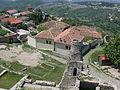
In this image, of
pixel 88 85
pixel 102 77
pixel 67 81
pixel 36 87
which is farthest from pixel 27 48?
Answer: pixel 88 85

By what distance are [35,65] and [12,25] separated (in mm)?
29851

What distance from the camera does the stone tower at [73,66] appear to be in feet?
86.6

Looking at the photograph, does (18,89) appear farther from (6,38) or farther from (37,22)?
(37,22)

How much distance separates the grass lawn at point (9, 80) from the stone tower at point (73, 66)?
24.8 feet

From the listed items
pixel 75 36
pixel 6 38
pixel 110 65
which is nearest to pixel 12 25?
pixel 6 38

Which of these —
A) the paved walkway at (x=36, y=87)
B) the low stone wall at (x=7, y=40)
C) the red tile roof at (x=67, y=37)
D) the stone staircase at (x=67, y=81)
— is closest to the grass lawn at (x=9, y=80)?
the paved walkway at (x=36, y=87)

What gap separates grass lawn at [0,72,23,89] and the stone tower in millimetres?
7555

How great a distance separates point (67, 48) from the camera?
4291cm

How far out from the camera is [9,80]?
100 feet

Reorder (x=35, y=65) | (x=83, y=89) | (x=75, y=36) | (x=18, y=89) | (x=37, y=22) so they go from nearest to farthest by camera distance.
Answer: (x=18, y=89) → (x=83, y=89) → (x=35, y=65) → (x=75, y=36) → (x=37, y=22)

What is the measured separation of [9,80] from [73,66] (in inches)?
384

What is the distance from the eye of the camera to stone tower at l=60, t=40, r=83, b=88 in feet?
86.6

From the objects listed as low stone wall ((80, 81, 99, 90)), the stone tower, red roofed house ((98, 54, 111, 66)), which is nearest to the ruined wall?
red roofed house ((98, 54, 111, 66))

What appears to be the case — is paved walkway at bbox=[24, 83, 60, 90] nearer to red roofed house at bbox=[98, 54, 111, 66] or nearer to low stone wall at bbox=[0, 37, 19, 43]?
red roofed house at bbox=[98, 54, 111, 66]
